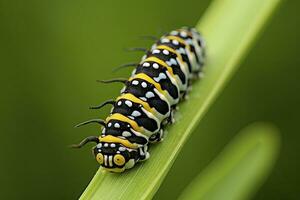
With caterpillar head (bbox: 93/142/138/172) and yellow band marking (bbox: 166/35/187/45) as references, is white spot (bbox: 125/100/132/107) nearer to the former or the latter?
caterpillar head (bbox: 93/142/138/172)

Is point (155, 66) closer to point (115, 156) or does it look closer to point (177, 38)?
point (177, 38)

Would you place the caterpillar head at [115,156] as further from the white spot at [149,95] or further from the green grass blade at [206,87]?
the white spot at [149,95]

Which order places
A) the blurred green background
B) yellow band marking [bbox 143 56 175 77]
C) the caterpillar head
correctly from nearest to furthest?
1. the caterpillar head
2. yellow band marking [bbox 143 56 175 77]
3. the blurred green background

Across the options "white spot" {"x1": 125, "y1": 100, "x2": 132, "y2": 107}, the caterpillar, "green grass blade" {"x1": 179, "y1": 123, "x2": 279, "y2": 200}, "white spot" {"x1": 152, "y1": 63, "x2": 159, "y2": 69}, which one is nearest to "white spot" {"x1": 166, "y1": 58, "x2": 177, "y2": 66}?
the caterpillar

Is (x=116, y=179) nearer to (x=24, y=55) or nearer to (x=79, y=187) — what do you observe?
(x=79, y=187)

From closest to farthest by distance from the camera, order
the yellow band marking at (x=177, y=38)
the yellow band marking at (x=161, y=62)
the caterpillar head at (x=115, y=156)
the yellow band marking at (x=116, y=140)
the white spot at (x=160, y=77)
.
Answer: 1. the caterpillar head at (x=115, y=156)
2. the yellow band marking at (x=116, y=140)
3. the white spot at (x=160, y=77)
4. the yellow band marking at (x=161, y=62)
5. the yellow band marking at (x=177, y=38)

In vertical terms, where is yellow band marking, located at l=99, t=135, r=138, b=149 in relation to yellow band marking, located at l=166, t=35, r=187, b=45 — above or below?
below

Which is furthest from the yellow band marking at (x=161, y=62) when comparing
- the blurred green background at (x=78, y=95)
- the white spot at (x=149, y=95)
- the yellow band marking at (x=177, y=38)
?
the blurred green background at (x=78, y=95)

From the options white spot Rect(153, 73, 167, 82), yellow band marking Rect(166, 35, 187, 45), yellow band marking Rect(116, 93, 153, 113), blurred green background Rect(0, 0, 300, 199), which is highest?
yellow band marking Rect(166, 35, 187, 45)
